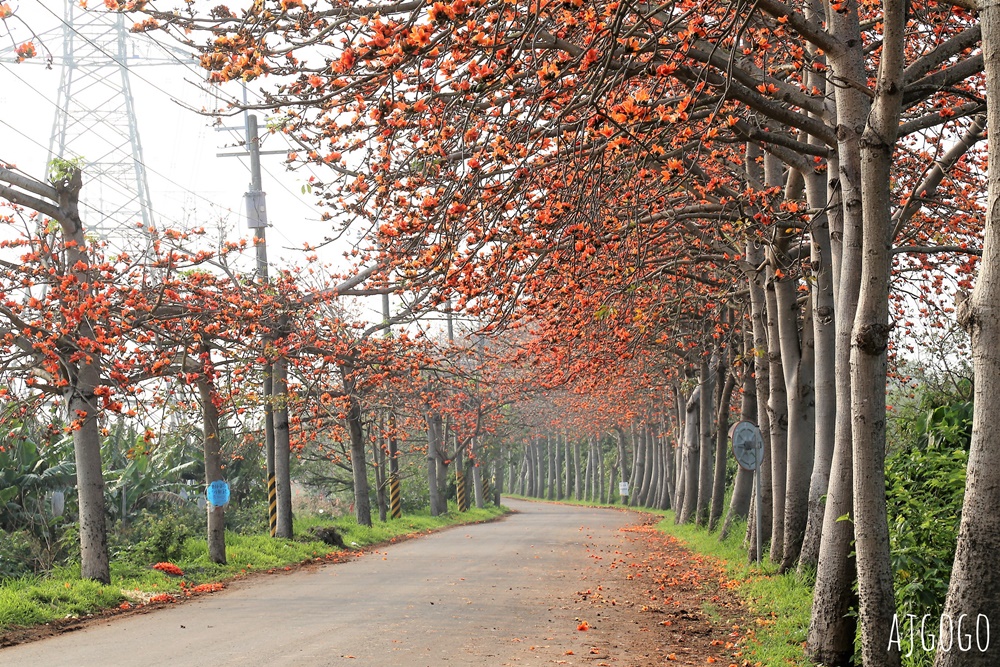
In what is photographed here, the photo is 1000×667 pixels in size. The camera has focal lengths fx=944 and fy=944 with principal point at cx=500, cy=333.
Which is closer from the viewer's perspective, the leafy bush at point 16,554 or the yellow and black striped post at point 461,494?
the leafy bush at point 16,554

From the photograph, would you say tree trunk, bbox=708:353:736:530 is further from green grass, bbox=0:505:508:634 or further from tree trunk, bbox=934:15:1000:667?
tree trunk, bbox=934:15:1000:667

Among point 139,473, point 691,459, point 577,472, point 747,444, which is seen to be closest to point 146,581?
point 139,473

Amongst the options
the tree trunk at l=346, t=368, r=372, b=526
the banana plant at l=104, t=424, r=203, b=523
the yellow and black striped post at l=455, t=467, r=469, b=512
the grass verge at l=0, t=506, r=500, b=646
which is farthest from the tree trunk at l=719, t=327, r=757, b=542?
the yellow and black striped post at l=455, t=467, r=469, b=512

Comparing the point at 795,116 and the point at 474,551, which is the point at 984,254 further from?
the point at 474,551

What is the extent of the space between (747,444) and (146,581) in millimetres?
9306

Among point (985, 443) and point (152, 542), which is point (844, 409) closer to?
point (985, 443)

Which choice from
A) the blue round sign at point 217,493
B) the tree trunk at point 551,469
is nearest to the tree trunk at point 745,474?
the blue round sign at point 217,493

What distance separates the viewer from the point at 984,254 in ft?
18.6

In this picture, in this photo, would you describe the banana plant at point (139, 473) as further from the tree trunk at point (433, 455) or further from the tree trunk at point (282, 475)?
the tree trunk at point (433, 455)

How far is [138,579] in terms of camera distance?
1417cm

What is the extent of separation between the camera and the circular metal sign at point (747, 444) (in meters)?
14.4

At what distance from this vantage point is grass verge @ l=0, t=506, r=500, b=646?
11094mm

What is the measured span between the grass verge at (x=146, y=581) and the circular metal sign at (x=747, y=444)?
8.33 metres

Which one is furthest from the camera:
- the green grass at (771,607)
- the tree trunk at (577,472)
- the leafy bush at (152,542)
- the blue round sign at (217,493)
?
the tree trunk at (577,472)
